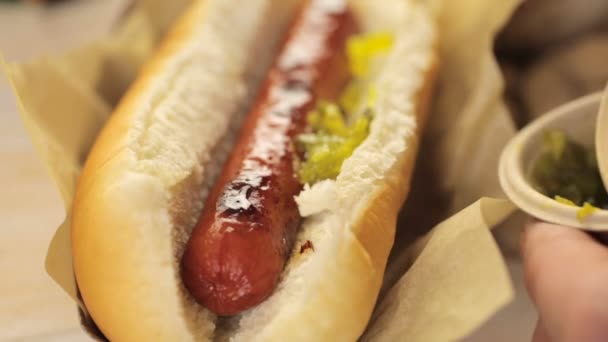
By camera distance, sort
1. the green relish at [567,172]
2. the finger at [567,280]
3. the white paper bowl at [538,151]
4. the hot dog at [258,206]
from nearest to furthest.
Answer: the finger at [567,280] → the hot dog at [258,206] → the white paper bowl at [538,151] → the green relish at [567,172]

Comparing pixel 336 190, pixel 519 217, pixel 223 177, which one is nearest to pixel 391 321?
pixel 336 190

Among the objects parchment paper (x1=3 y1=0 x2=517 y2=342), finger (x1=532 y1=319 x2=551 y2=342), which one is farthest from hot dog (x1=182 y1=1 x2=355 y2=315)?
finger (x1=532 y1=319 x2=551 y2=342)

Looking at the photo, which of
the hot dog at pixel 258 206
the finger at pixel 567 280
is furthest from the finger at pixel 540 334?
the hot dog at pixel 258 206

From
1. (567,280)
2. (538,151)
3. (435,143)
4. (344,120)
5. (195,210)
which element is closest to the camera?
(567,280)

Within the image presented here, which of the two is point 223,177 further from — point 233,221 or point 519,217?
point 519,217

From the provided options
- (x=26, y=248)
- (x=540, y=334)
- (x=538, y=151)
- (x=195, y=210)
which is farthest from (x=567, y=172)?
(x=26, y=248)

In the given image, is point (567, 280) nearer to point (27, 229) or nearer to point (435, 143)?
point (435, 143)

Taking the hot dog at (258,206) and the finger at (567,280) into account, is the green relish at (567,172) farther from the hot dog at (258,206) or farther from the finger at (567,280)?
the hot dog at (258,206)
